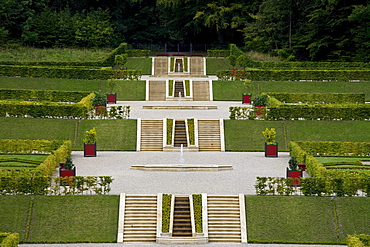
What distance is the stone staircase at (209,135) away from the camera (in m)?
46.0

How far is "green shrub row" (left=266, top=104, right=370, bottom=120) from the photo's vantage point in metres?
48.8

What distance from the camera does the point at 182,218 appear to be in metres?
32.2

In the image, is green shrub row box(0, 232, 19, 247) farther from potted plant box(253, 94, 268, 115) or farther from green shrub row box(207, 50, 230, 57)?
green shrub row box(207, 50, 230, 57)

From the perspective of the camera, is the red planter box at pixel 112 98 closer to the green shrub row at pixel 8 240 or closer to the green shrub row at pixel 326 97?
the green shrub row at pixel 326 97

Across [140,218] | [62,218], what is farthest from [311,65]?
[62,218]

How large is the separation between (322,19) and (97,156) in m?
40.9

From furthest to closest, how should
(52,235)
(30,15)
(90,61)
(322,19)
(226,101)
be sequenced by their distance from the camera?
(30,15) → (322,19) → (90,61) → (226,101) → (52,235)

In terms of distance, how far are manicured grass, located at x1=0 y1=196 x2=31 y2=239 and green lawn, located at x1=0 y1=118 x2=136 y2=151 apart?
1375 cm

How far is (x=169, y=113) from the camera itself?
53.0m

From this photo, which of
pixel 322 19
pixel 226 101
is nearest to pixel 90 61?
pixel 226 101

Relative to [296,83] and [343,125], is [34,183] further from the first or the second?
[296,83]

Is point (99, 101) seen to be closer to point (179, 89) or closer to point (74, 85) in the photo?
point (74, 85)

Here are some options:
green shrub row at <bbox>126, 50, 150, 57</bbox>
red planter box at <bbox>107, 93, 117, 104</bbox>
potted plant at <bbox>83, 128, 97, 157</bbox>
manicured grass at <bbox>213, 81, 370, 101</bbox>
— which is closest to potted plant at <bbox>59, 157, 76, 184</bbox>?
potted plant at <bbox>83, 128, 97, 157</bbox>

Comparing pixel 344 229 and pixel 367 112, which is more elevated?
pixel 367 112
